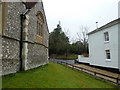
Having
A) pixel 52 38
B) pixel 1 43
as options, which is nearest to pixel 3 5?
pixel 1 43

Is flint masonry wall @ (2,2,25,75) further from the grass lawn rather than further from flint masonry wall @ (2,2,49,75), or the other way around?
the grass lawn

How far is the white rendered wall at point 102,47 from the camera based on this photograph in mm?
18859

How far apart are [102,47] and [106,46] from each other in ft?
4.11

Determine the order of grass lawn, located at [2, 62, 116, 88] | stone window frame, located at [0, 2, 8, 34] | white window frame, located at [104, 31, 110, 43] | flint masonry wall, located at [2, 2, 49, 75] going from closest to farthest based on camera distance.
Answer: grass lawn, located at [2, 62, 116, 88] → stone window frame, located at [0, 2, 8, 34] → flint masonry wall, located at [2, 2, 49, 75] → white window frame, located at [104, 31, 110, 43]

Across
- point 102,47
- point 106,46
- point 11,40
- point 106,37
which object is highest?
point 106,37

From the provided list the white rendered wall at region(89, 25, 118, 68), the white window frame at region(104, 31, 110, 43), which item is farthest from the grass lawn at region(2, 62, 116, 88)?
the white window frame at region(104, 31, 110, 43)

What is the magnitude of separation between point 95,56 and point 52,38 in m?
33.7

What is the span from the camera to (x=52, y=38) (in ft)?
186

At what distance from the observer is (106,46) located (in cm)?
2106

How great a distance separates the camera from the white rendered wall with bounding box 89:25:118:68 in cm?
1886

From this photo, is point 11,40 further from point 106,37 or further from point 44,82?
point 106,37

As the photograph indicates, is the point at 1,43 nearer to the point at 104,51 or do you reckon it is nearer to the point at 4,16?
the point at 4,16

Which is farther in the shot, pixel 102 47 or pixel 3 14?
pixel 102 47

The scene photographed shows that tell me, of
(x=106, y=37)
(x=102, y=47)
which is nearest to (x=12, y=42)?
(x=106, y=37)
